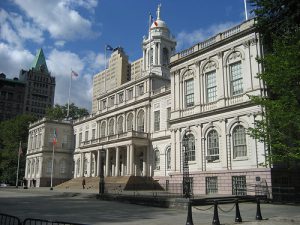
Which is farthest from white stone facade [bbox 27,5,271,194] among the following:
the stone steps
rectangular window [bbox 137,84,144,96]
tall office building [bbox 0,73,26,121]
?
tall office building [bbox 0,73,26,121]

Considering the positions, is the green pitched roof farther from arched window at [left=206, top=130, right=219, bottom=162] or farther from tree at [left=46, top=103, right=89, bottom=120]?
arched window at [left=206, top=130, right=219, bottom=162]

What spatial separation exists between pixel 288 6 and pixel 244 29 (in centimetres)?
815

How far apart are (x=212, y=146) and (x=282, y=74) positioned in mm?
12997

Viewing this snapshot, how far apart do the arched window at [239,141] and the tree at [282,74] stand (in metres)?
4.72

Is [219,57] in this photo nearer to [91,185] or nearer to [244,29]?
[244,29]

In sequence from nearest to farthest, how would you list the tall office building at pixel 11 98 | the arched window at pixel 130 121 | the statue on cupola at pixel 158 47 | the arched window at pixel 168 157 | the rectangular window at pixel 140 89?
the arched window at pixel 168 157 < the rectangular window at pixel 140 89 < the arched window at pixel 130 121 < the statue on cupola at pixel 158 47 < the tall office building at pixel 11 98

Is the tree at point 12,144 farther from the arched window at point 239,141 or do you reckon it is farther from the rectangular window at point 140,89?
the arched window at point 239,141

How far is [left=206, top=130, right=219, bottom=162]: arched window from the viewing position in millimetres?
32938

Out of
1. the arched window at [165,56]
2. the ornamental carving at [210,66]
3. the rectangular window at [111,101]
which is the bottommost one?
the ornamental carving at [210,66]

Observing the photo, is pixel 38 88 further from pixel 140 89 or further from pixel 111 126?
pixel 140 89

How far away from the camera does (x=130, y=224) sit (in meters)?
14.2

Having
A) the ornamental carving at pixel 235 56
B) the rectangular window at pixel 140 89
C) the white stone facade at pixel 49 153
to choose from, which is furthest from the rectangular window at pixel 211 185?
the white stone facade at pixel 49 153

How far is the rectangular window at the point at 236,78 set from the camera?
105 ft

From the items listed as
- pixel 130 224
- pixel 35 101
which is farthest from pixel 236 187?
pixel 35 101
